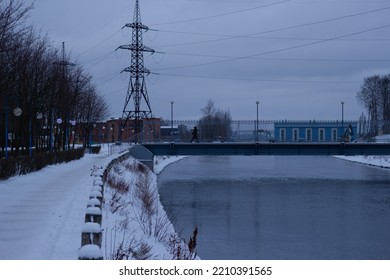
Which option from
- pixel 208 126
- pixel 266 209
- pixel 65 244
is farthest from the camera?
pixel 208 126

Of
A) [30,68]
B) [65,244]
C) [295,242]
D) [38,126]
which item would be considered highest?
[30,68]

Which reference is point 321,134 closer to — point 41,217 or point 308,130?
Answer: point 308,130

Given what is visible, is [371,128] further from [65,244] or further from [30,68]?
[65,244]

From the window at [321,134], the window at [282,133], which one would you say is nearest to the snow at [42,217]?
the window at [282,133]

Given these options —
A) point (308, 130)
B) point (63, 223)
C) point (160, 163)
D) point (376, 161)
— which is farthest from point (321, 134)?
point (63, 223)

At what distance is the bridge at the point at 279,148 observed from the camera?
48.2 meters

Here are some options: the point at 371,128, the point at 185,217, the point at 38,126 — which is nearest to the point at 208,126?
the point at 371,128

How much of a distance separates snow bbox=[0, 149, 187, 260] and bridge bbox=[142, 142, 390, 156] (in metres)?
26.3

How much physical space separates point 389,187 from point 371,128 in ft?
95.1

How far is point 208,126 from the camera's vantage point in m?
61.9

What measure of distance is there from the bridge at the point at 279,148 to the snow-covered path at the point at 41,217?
2630 centimetres

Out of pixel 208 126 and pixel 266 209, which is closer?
pixel 266 209

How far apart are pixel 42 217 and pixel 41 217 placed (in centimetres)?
2

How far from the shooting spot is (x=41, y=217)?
13430mm
